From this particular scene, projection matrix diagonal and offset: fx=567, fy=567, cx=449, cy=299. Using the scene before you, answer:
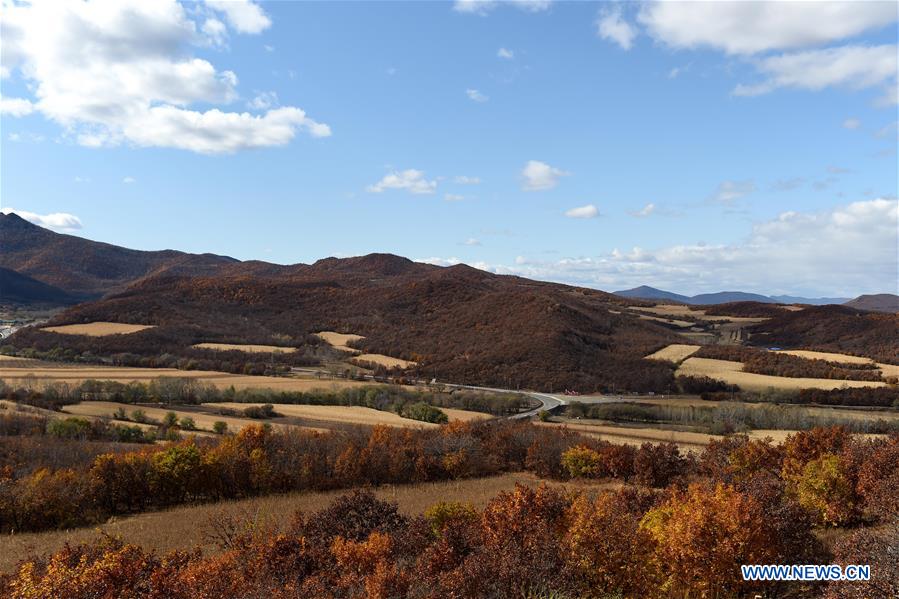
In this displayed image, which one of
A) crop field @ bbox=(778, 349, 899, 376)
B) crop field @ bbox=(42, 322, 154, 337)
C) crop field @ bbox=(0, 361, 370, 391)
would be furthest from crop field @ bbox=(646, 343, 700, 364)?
crop field @ bbox=(42, 322, 154, 337)

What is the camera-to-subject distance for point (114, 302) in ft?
552

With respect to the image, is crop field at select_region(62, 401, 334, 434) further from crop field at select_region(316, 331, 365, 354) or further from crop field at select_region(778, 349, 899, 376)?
crop field at select_region(778, 349, 899, 376)

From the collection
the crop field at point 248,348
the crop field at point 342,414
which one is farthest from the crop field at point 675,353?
the crop field at point 248,348

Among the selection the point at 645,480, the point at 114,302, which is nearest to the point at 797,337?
the point at 645,480

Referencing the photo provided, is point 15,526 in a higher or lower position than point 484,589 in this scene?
lower

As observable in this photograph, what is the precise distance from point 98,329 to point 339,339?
2371 inches

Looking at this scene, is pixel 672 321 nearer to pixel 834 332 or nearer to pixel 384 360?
pixel 834 332

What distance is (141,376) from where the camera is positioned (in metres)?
99.8

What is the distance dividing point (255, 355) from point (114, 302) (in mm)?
67284

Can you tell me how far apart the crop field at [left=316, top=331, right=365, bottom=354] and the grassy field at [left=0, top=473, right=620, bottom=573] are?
330 feet

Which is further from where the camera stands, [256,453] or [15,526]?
[256,453]

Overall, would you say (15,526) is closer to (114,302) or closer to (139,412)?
(139,412)

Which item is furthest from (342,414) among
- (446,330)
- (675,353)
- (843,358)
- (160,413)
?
(843,358)

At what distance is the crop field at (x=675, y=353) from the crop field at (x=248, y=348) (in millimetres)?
88077
